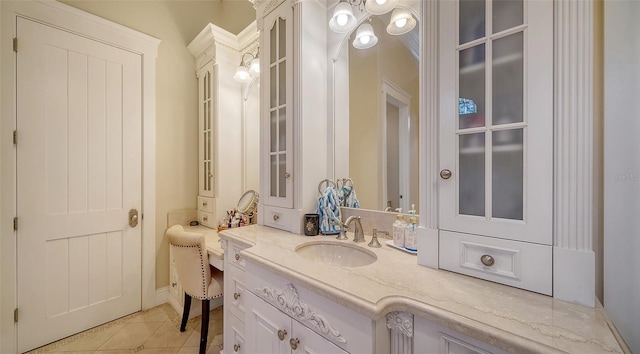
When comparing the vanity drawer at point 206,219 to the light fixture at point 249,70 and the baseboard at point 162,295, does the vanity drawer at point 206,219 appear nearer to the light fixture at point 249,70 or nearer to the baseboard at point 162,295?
the baseboard at point 162,295

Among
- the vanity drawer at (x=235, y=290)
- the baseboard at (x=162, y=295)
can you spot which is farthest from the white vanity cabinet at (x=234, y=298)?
the baseboard at (x=162, y=295)

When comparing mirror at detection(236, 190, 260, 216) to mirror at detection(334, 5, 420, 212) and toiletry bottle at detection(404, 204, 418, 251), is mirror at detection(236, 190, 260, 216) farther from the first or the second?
toiletry bottle at detection(404, 204, 418, 251)

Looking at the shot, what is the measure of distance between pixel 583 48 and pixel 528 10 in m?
0.20

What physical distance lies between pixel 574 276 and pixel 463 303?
31 centimetres

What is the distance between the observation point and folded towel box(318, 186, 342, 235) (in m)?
1.39

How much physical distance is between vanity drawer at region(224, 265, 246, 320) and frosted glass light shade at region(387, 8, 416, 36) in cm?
163

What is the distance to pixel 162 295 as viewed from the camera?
2324 millimetres

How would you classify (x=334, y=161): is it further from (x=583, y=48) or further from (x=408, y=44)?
(x=583, y=48)

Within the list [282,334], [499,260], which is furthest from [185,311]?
[499,260]

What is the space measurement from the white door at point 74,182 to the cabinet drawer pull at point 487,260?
8.80 feet

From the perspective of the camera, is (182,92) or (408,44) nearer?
(408,44)

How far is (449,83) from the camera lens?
85 centimetres

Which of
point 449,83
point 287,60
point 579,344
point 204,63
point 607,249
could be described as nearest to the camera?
point 579,344

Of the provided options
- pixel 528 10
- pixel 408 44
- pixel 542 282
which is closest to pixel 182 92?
pixel 408 44
